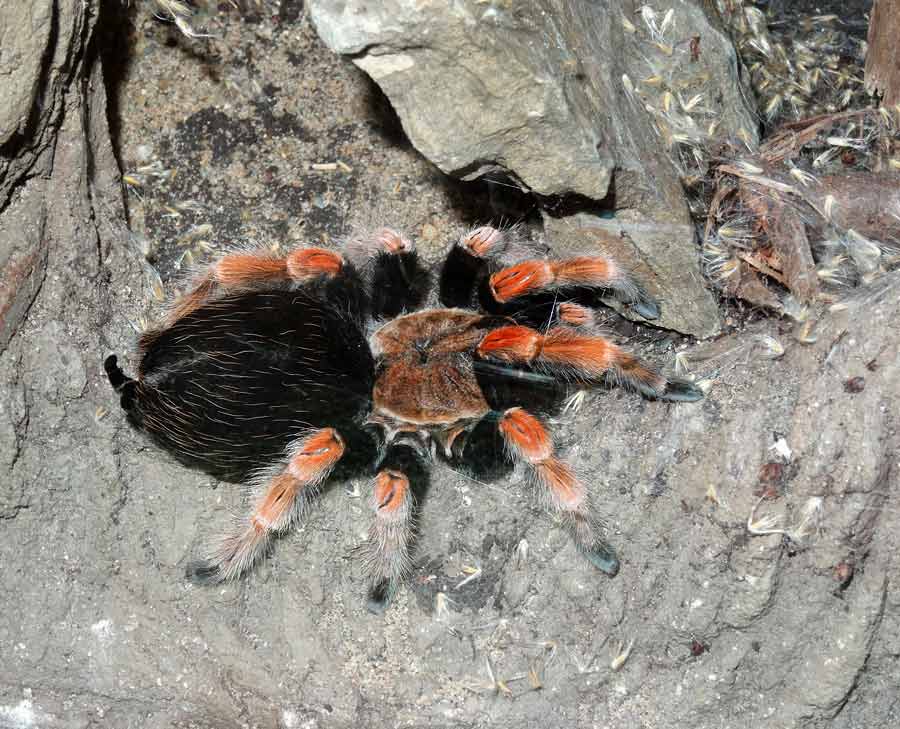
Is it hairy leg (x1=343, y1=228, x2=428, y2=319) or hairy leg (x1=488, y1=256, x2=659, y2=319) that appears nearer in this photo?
hairy leg (x1=488, y1=256, x2=659, y2=319)

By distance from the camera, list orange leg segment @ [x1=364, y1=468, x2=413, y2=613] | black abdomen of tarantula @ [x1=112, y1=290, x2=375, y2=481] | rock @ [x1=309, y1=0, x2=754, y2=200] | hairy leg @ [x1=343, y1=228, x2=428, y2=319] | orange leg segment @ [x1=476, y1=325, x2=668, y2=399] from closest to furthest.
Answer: rock @ [x1=309, y1=0, x2=754, y2=200] < black abdomen of tarantula @ [x1=112, y1=290, x2=375, y2=481] < orange leg segment @ [x1=476, y1=325, x2=668, y2=399] < orange leg segment @ [x1=364, y1=468, x2=413, y2=613] < hairy leg @ [x1=343, y1=228, x2=428, y2=319]

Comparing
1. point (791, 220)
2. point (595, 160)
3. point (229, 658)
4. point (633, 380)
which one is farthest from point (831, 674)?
point (229, 658)

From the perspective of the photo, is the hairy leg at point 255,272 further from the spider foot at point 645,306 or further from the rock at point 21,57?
the spider foot at point 645,306

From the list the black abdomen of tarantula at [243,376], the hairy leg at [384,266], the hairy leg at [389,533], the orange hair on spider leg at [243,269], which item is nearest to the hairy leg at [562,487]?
the hairy leg at [389,533]

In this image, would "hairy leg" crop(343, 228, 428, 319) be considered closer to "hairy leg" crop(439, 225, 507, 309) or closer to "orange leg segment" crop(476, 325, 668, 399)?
"hairy leg" crop(439, 225, 507, 309)

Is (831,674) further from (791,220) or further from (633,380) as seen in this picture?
(791,220)

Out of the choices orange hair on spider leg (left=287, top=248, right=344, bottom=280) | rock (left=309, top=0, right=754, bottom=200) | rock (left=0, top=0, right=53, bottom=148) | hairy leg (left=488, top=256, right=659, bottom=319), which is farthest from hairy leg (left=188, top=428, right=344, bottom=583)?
rock (left=0, top=0, right=53, bottom=148)

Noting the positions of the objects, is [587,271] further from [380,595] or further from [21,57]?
[21,57]
